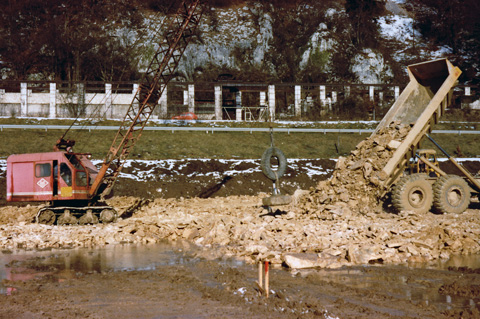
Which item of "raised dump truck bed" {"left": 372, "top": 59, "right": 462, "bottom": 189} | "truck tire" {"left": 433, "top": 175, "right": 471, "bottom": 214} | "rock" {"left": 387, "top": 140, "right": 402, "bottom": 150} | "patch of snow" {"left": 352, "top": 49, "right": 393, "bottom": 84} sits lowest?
"truck tire" {"left": 433, "top": 175, "right": 471, "bottom": 214}

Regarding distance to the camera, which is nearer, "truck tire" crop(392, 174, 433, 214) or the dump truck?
"truck tire" crop(392, 174, 433, 214)

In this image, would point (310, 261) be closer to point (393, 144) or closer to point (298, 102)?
point (393, 144)

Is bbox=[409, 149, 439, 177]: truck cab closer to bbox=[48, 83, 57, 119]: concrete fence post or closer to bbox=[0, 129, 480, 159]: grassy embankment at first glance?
bbox=[0, 129, 480, 159]: grassy embankment

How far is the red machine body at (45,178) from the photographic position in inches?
703

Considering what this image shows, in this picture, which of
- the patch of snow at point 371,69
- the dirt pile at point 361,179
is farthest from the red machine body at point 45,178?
the patch of snow at point 371,69

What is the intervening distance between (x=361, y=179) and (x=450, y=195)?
A: 2.77m

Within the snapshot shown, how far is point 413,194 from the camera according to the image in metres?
16.0

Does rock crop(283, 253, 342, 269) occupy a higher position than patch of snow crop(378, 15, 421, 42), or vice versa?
patch of snow crop(378, 15, 421, 42)

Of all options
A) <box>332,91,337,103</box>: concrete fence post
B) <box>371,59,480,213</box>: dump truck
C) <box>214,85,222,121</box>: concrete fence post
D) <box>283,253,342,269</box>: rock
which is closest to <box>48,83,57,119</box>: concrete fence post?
<box>214,85,222,121</box>: concrete fence post

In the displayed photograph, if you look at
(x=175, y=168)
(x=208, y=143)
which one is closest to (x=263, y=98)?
(x=208, y=143)

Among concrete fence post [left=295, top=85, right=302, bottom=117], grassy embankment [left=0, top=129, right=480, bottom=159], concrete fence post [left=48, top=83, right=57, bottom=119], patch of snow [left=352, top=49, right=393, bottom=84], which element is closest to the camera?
grassy embankment [left=0, top=129, right=480, bottom=159]

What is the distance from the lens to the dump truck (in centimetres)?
1584

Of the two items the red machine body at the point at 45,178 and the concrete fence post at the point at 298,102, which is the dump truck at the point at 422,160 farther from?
the concrete fence post at the point at 298,102

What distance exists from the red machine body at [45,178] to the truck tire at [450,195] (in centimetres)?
1137
